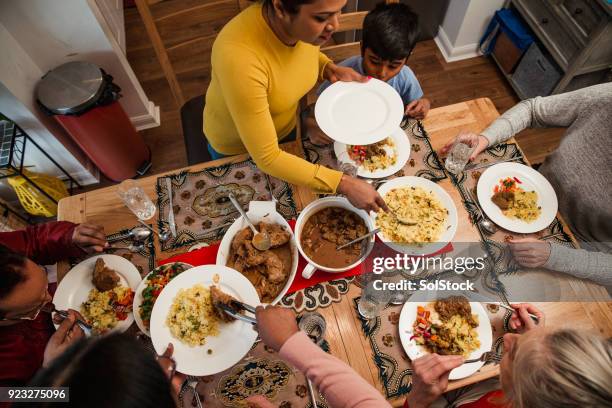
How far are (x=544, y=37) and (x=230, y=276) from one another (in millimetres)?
2877

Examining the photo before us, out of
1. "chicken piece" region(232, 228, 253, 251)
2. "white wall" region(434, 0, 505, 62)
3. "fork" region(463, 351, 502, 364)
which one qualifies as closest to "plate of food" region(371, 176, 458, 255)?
"fork" region(463, 351, 502, 364)

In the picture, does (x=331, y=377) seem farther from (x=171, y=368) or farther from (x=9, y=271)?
(x=9, y=271)

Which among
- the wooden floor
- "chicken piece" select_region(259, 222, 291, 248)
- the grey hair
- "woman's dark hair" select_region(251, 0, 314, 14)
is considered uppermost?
"woman's dark hair" select_region(251, 0, 314, 14)

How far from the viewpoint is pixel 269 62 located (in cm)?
121

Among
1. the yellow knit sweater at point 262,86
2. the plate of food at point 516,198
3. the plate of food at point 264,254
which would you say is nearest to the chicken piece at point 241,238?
the plate of food at point 264,254

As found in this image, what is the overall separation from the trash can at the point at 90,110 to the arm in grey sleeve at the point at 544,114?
2.18m

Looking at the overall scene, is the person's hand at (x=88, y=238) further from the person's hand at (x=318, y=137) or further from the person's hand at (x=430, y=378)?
the person's hand at (x=430, y=378)

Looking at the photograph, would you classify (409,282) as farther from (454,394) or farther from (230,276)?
(230,276)

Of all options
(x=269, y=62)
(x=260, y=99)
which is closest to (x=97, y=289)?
(x=260, y=99)

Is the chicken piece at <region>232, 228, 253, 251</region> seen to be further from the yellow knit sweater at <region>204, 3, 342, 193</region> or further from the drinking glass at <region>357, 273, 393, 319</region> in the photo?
the drinking glass at <region>357, 273, 393, 319</region>

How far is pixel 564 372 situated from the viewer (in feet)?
2.64

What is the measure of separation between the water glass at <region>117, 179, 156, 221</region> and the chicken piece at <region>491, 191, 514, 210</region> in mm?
1381

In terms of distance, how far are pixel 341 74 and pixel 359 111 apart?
222mm

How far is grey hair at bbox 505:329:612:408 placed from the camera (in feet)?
Result: 2.52
